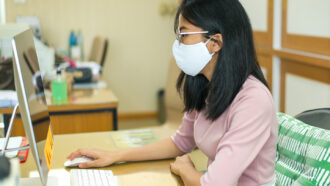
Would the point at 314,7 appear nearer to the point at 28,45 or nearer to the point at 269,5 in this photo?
the point at 269,5

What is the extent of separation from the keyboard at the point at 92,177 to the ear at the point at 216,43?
52cm

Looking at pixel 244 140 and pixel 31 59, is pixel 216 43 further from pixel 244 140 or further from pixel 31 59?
pixel 31 59

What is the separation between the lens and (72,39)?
190 inches

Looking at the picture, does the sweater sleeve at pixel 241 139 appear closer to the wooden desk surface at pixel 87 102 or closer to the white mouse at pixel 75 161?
the white mouse at pixel 75 161

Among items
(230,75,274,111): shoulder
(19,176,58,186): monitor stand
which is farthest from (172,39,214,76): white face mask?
(19,176,58,186): monitor stand

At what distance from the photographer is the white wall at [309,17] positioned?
226 cm

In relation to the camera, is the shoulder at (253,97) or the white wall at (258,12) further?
the white wall at (258,12)

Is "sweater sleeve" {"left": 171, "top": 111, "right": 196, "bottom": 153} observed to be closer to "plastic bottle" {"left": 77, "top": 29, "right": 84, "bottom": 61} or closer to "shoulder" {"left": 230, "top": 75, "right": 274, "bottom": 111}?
"shoulder" {"left": 230, "top": 75, "right": 274, "bottom": 111}

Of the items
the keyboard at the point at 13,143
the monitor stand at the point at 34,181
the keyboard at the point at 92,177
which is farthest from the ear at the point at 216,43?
the keyboard at the point at 13,143

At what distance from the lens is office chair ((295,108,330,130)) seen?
4.59 feet

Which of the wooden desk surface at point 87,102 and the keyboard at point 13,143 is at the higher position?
the keyboard at point 13,143

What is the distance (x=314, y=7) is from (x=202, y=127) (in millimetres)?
1351

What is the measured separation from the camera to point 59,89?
8.56 ft

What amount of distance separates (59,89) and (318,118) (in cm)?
167
